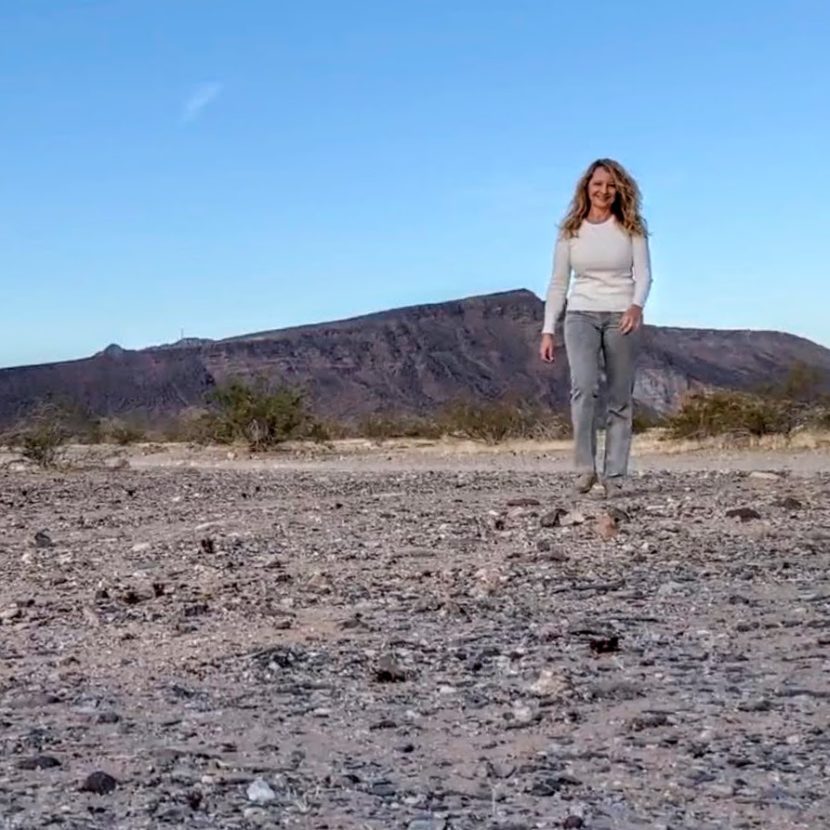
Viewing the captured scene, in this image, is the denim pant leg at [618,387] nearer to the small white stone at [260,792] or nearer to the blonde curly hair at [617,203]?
the blonde curly hair at [617,203]

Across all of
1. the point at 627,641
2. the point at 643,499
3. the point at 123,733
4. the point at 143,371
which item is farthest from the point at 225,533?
the point at 143,371

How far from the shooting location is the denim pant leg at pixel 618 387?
25.0 ft

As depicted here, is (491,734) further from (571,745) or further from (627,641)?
(627,641)

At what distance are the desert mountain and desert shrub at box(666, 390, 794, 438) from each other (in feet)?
115

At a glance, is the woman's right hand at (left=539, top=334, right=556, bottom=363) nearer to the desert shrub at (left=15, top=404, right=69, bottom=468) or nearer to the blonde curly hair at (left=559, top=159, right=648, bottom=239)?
the blonde curly hair at (left=559, top=159, right=648, bottom=239)

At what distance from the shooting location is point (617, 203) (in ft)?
25.0

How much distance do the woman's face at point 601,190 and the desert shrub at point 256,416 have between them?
15353mm

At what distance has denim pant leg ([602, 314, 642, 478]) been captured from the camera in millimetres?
7625

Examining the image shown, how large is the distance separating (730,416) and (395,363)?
5034 cm

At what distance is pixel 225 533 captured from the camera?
675 centimetres

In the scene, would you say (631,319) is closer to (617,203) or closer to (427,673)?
(617,203)

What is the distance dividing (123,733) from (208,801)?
551mm

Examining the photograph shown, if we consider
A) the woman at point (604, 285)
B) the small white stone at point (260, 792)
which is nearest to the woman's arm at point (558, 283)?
the woman at point (604, 285)

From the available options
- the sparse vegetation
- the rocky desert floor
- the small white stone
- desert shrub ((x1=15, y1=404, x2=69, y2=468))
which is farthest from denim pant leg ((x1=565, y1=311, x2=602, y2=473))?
the sparse vegetation
